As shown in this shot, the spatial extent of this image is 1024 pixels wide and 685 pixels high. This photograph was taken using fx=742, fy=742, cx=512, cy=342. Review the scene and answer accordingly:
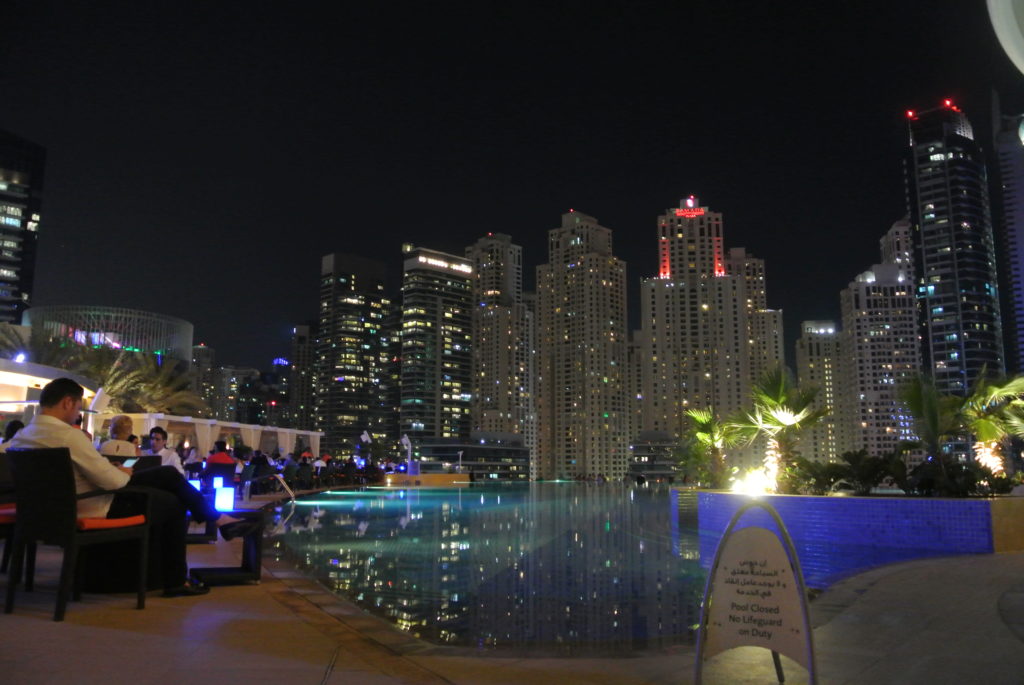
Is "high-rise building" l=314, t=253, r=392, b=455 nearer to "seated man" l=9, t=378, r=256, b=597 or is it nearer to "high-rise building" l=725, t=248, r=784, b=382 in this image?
Result: "high-rise building" l=725, t=248, r=784, b=382

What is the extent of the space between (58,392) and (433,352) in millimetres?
142968

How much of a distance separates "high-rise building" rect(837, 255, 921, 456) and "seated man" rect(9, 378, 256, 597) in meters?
119

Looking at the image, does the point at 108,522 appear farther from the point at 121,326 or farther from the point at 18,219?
the point at 18,219

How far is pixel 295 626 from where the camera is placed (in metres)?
3.78

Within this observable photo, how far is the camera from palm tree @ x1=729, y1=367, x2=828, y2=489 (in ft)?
40.5

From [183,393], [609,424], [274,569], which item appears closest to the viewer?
[274,569]

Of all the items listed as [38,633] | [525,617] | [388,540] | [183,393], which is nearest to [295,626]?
[38,633]

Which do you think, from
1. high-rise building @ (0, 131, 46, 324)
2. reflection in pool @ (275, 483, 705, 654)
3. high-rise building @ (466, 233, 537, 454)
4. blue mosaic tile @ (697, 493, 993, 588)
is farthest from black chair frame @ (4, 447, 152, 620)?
high-rise building @ (466, 233, 537, 454)

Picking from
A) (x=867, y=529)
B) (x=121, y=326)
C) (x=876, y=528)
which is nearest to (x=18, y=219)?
(x=121, y=326)

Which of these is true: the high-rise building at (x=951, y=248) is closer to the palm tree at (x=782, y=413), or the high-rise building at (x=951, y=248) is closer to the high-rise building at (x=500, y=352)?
the high-rise building at (x=500, y=352)

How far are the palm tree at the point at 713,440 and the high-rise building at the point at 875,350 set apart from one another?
10571cm

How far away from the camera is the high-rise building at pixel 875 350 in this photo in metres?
113

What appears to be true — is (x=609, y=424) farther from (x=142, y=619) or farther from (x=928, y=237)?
(x=142, y=619)

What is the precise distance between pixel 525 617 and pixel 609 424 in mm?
137611
